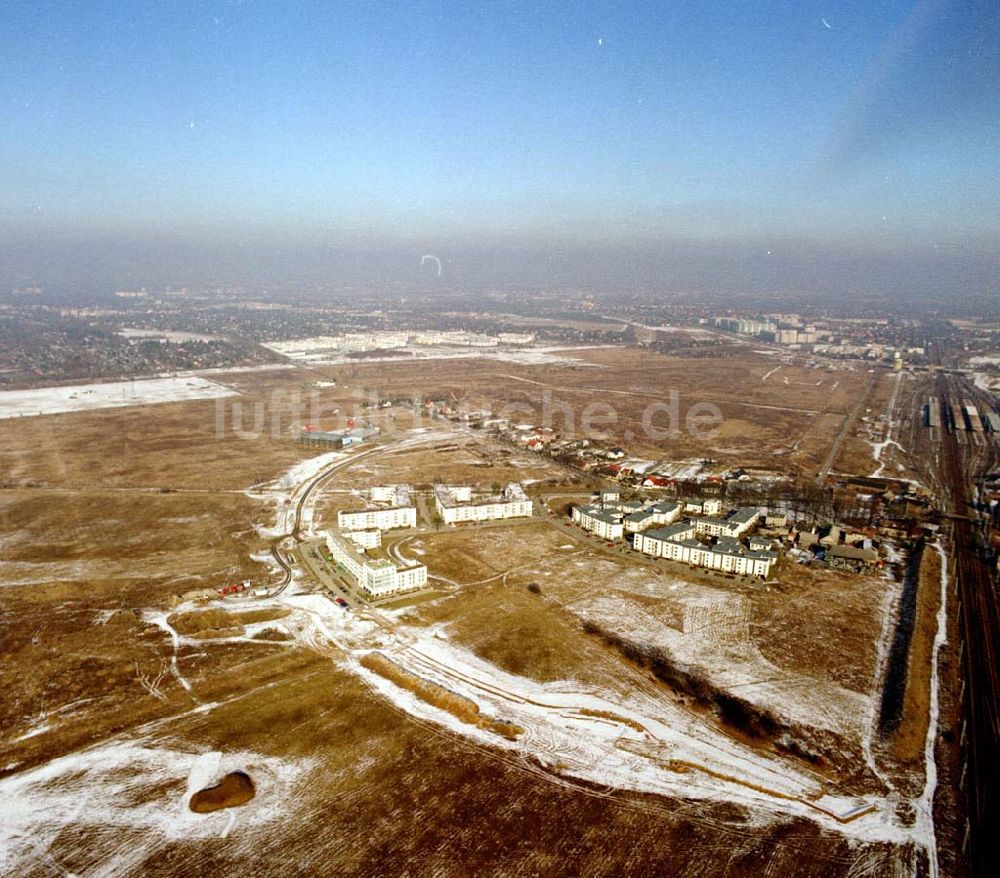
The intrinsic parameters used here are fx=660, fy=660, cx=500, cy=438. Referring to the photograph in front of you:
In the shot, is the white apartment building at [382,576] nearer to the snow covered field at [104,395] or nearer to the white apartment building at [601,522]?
the white apartment building at [601,522]

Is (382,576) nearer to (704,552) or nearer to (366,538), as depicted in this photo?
(366,538)

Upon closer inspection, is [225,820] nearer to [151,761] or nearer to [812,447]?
[151,761]

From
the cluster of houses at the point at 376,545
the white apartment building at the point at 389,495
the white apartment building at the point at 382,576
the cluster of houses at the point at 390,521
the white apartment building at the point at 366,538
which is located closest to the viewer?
the white apartment building at the point at 382,576

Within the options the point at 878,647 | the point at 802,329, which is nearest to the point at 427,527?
the point at 878,647

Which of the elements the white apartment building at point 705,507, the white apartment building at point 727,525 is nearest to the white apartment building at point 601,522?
the white apartment building at point 727,525

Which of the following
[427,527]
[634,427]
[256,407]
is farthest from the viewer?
[256,407]

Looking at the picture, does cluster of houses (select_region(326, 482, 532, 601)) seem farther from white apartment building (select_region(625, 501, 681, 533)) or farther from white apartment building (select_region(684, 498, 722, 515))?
white apartment building (select_region(684, 498, 722, 515))

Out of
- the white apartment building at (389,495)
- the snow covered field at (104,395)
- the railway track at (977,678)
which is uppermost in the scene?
the railway track at (977,678)
